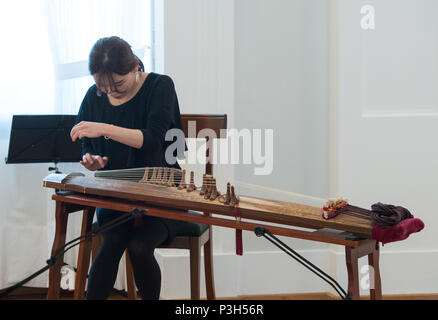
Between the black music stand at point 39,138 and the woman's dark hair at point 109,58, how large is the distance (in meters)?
0.73

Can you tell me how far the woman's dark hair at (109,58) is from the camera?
169 cm

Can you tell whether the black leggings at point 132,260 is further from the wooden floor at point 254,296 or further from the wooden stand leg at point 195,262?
the wooden floor at point 254,296

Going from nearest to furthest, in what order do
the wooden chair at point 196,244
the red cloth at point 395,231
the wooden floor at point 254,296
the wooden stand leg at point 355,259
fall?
1. the red cloth at point 395,231
2. the wooden stand leg at point 355,259
3. the wooden chair at point 196,244
4. the wooden floor at point 254,296

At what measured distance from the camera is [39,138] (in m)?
2.36

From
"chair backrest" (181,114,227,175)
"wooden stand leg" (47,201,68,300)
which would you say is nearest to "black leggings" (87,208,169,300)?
"wooden stand leg" (47,201,68,300)

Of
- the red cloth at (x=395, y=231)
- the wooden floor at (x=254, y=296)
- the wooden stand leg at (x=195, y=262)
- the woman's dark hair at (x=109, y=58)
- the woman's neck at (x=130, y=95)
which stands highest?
the woman's dark hair at (x=109, y=58)

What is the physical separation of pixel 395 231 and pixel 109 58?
104 centimetres

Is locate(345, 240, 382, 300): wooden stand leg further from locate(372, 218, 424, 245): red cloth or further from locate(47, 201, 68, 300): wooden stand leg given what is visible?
locate(47, 201, 68, 300): wooden stand leg

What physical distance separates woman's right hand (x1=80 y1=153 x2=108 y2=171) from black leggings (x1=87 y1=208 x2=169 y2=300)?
232 millimetres

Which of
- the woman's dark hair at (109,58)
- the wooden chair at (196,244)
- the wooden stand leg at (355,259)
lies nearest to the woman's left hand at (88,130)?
the woman's dark hair at (109,58)

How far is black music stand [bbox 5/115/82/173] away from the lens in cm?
234

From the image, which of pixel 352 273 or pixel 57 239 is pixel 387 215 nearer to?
pixel 352 273
